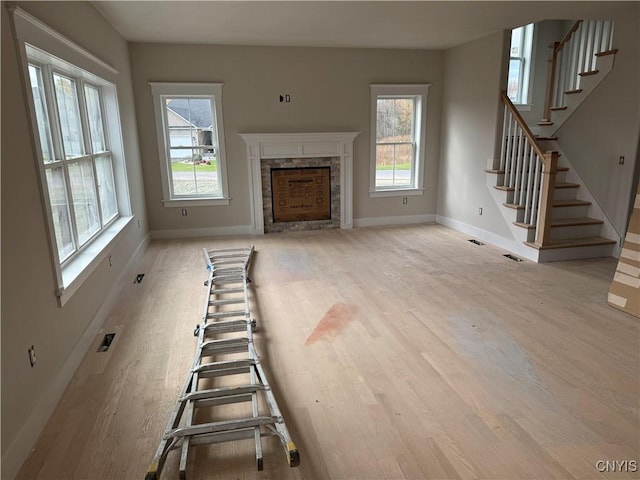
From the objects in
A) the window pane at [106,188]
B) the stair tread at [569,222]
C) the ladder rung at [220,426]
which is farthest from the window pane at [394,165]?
the ladder rung at [220,426]

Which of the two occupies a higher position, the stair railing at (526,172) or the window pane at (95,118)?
the window pane at (95,118)

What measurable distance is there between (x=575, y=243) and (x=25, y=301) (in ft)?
17.7

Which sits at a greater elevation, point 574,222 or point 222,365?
point 574,222

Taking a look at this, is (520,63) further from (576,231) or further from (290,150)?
(290,150)

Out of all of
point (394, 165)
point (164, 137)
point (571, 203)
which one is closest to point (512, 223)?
point (571, 203)

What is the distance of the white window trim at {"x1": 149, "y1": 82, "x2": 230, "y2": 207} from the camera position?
6.03m

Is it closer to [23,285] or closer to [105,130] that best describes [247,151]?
[105,130]

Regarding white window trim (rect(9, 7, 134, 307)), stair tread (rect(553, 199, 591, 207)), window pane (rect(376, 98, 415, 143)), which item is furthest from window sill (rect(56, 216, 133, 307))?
stair tread (rect(553, 199, 591, 207))

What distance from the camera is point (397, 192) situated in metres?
A: 7.25

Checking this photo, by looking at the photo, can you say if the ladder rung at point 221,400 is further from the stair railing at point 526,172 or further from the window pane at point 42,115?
the stair railing at point 526,172

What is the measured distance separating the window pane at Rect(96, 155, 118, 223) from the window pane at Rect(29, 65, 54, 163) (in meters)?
1.19

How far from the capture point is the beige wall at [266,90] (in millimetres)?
6039

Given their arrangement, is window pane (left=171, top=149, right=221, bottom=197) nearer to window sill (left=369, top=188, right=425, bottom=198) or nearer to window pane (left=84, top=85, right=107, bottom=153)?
window pane (left=84, top=85, right=107, bottom=153)

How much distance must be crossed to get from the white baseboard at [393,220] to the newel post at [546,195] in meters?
2.46
